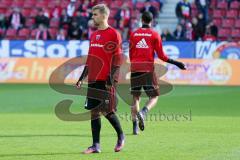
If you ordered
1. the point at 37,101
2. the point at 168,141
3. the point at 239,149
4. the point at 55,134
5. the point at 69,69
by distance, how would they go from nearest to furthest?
the point at 239,149, the point at 168,141, the point at 55,134, the point at 37,101, the point at 69,69

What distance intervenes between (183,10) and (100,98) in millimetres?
18805

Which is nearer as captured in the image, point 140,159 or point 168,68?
point 140,159

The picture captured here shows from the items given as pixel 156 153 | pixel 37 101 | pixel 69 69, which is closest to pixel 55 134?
pixel 156 153

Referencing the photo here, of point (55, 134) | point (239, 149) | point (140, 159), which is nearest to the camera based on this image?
point (140, 159)

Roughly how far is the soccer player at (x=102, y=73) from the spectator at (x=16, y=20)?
19379mm

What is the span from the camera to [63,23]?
2961cm

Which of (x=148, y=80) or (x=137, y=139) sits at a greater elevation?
(x=148, y=80)

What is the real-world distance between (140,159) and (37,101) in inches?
387

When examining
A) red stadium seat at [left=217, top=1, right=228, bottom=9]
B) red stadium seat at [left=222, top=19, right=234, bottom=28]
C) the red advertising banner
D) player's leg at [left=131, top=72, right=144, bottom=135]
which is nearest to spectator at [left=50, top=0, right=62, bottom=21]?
the red advertising banner

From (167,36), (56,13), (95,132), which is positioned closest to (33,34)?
(56,13)

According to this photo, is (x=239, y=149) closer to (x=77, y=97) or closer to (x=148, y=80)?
(x=148, y=80)

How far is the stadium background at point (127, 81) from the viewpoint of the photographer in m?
11.5

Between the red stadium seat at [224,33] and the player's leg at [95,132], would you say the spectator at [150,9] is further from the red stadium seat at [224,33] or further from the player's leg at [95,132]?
the player's leg at [95,132]

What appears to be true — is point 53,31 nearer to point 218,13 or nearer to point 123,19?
point 123,19
